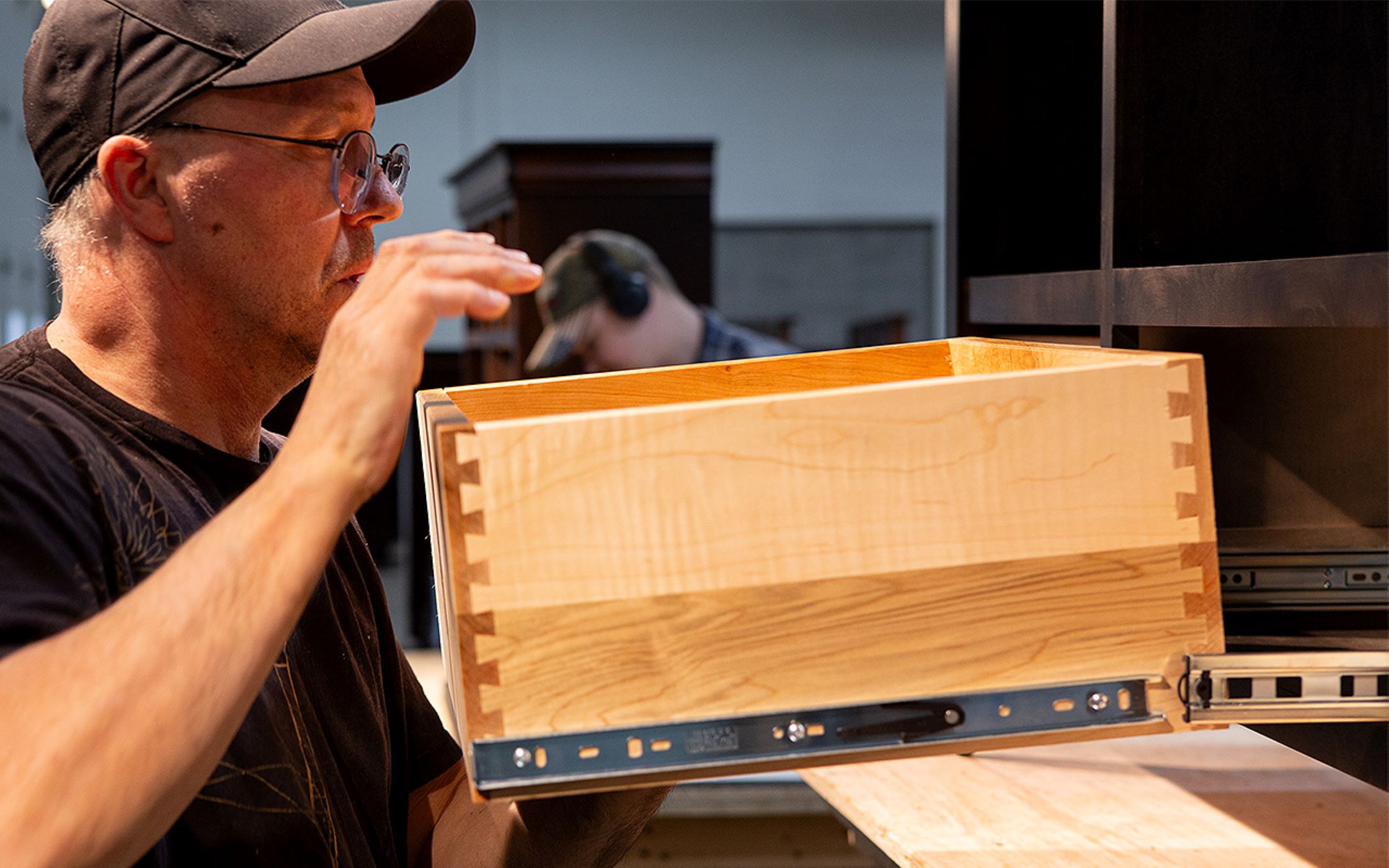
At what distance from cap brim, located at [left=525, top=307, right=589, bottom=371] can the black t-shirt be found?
2382mm

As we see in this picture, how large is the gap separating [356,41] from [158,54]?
0.56ft

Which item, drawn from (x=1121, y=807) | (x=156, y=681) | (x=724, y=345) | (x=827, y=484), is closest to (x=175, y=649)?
(x=156, y=681)

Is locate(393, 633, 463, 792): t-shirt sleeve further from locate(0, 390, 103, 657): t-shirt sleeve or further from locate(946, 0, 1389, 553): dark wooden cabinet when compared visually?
locate(946, 0, 1389, 553): dark wooden cabinet

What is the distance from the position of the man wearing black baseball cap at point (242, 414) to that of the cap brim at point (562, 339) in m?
2.33

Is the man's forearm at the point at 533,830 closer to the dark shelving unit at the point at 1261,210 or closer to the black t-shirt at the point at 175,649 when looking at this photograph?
the black t-shirt at the point at 175,649

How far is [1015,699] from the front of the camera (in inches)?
33.7

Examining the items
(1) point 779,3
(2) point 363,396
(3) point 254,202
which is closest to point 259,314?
(3) point 254,202

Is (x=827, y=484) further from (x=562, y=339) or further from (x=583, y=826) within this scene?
(x=562, y=339)

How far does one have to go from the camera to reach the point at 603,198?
4102 millimetres

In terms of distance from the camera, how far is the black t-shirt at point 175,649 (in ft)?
3.01

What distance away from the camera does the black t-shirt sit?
917 millimetres

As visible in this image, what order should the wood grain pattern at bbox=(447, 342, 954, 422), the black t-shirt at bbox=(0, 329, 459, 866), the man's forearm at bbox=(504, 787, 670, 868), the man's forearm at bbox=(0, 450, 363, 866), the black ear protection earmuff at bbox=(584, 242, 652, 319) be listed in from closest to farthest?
the man's forearm at bbox=(0, 450, 363, 866) → the black t-shirt at bbox=(0, 329, 459, 866) → the man's forearm at bbox=(504, 787, 670, 868) → the wood grain pattern at bbox=(447, 342, 954, 422) → the black ear protection earmuff at bbox=(584, 242, 652, 319)

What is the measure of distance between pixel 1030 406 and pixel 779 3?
768cm

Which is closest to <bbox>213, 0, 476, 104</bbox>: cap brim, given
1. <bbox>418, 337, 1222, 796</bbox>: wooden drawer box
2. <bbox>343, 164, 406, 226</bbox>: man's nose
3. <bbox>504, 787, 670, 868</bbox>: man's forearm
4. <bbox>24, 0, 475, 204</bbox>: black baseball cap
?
<bbox>24, 0, 475, 204</bbox>: black baseball cap
